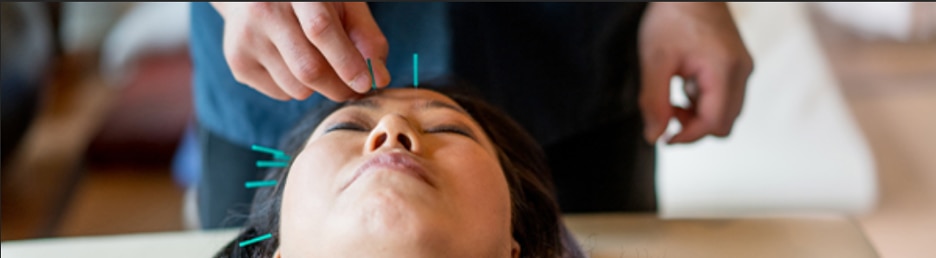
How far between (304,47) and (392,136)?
0.26 ft

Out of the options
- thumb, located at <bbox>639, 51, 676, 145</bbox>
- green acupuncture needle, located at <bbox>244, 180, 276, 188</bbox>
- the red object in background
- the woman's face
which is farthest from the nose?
the red object in background

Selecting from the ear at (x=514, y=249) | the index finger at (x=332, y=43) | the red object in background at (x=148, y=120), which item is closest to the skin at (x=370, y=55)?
the index finger at (x=332, y=43)

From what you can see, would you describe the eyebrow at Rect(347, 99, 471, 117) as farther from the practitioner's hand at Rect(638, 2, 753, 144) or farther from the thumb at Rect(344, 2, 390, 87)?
the practitioner's hand at Rect(638, 2, 753, 144)

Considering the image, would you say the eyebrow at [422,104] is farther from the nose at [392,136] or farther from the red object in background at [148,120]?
the red object in background at [148,120]

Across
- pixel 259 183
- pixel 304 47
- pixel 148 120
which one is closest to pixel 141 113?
pixel 148 120

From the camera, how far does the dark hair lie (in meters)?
0.50

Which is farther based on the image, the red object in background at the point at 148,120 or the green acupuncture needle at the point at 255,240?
the red object in background at the point at 148,120

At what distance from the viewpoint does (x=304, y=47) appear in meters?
0.48

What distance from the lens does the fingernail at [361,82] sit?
487 millimetres

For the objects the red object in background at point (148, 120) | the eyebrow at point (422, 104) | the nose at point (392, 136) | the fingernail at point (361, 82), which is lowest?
the red object in background at point (148, 120)

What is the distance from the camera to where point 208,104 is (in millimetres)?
673

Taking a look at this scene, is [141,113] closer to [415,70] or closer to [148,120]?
[148,120]

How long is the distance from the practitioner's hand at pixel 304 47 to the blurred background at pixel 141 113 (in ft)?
0.76

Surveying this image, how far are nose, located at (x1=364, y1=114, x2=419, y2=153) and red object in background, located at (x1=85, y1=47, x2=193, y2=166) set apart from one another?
687 millimetres
